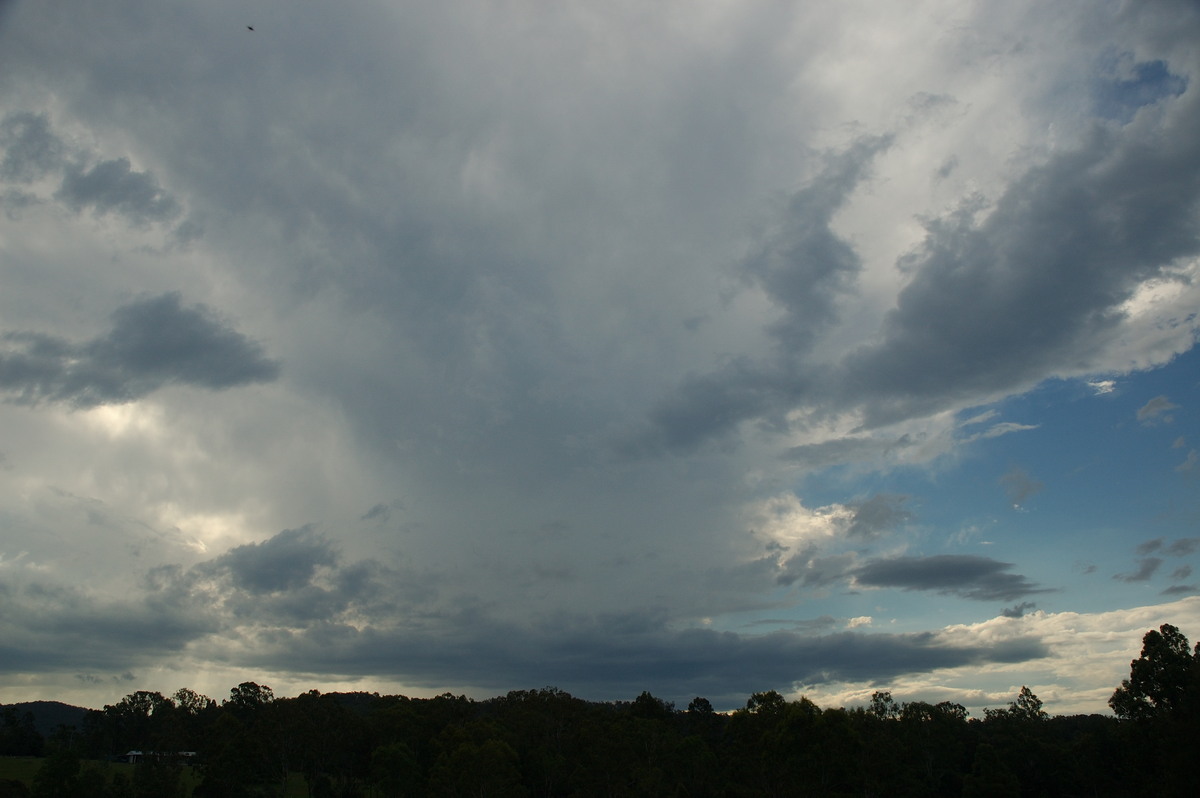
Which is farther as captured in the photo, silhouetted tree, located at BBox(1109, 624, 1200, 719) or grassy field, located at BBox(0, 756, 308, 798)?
grassy field, located at BBox(0, 756, 308, 798)

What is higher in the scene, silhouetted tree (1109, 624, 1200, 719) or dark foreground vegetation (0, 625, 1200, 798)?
silhouetted tree (1109, 624, 1200, 719)

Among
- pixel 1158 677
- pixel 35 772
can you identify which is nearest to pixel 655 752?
pixel 1158 677

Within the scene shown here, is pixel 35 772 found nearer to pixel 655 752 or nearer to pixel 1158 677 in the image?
pixel 655 752

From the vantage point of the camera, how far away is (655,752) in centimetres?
8694

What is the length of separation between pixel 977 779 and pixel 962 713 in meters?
50.9

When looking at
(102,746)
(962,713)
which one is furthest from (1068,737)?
(102,746)

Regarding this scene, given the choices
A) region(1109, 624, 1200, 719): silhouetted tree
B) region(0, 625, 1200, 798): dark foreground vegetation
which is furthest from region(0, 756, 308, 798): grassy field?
region(1109, 624, 1200, 719): silhouetted tree

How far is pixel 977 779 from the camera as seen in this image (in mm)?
93000

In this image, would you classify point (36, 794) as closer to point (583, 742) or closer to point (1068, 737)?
point (583, 742)

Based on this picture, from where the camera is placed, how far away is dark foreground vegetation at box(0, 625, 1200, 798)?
2682 inches

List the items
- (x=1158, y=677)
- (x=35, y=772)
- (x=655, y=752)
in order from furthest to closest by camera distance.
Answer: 1. (x=35, y=772)
2. (x=655, y=752)
3. (x=1158, y=677)

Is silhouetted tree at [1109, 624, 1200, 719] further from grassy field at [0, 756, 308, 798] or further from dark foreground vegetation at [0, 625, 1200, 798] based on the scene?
grassy field at [0, 756, 308, 798]

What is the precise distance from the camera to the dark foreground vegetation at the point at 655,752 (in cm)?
6812

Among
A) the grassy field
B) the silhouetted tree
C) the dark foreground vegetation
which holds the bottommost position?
the grassy field
